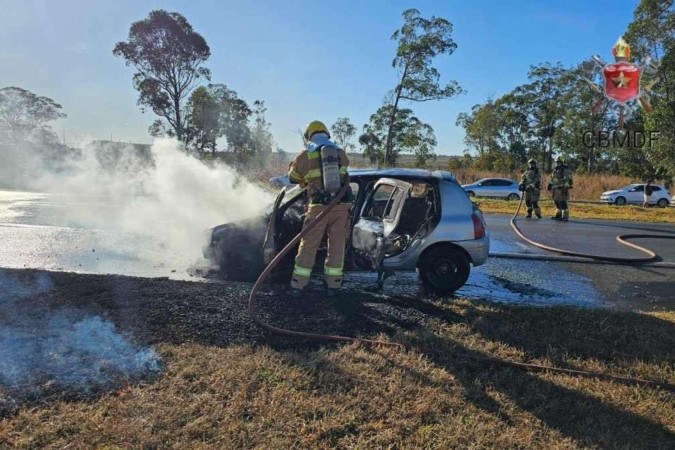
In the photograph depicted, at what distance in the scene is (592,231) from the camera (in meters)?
12.0

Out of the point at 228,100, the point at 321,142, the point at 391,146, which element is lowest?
the point at 321,142

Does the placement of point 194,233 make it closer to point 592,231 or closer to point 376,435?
point 376,435

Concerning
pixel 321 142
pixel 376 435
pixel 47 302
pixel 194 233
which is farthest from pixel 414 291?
pixel 194 233

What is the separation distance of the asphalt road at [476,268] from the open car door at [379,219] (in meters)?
0.50

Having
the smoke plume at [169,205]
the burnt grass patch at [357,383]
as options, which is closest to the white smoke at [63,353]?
the burnt grass patch at [357,383]

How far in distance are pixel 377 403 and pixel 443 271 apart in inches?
117

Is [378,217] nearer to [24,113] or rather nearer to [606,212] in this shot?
[606,212]

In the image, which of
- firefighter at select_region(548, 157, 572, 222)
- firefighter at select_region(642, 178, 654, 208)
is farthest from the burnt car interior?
firefighter at select_region(642, 178, 654, 208)

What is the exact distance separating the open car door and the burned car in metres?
0.01

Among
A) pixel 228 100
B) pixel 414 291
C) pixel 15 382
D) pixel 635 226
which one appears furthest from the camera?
pixel 228 100

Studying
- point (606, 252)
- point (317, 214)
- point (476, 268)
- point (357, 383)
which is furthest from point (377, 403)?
point (606, 252)

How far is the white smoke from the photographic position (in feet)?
9.90

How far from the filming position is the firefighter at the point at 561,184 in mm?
13586

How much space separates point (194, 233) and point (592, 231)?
9449mm
